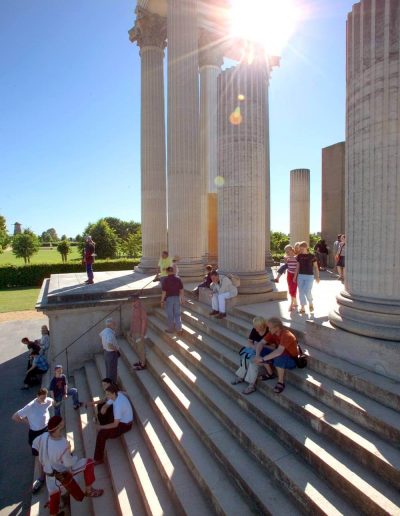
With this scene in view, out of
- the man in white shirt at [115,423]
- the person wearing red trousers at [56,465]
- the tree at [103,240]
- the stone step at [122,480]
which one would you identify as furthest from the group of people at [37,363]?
the tree at [103,240]

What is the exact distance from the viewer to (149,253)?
19.0 meters

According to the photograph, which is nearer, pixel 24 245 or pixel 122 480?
pixel 122 480

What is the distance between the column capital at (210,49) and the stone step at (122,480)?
22.5 m

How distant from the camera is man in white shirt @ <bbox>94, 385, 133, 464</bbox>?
6.57 metres

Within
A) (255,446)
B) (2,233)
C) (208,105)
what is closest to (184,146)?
(208,105)

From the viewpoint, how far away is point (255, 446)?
4.84 m

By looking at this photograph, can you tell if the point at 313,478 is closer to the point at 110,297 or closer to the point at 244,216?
the point at 244,216

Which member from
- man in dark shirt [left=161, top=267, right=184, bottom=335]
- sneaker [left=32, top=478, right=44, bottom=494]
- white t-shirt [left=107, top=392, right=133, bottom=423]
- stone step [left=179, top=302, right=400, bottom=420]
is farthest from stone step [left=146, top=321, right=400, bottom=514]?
sneaker [left=32, top=478, right=44, bottom=494]

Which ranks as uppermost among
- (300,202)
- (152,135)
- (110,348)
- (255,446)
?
(152,135)

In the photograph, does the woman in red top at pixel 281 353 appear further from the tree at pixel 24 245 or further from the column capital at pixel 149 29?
the tree at pixel 24 245

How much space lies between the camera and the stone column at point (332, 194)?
2205 centimetres

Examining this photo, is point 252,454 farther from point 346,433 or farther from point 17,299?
point 17,299

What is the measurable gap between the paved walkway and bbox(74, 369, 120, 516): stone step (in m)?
1.37

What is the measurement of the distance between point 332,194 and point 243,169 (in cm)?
1481
